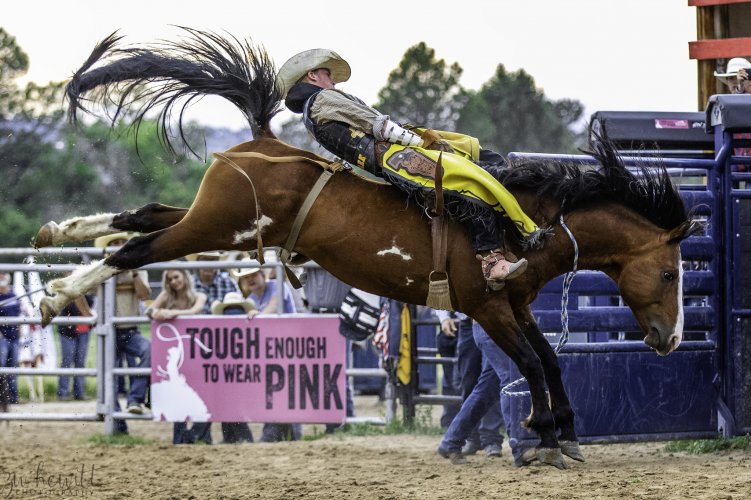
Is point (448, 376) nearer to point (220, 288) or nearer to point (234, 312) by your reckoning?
point (234, 312)

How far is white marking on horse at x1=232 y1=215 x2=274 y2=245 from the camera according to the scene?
19.5 feet

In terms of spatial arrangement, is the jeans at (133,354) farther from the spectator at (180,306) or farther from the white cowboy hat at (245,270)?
Result: the white cowboy hat at (245,270)

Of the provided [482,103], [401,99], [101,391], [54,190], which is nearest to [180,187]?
[54,190]

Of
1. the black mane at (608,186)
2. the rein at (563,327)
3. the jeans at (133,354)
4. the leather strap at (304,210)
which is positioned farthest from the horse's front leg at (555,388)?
the jeans at (133,354)

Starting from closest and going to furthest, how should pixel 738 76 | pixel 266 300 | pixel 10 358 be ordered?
pixel 738 76, pixel 266 300, pixel 10 358

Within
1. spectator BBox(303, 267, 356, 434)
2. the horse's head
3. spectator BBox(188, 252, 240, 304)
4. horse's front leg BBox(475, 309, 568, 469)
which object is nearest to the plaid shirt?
spectator BBox(188, 252, 240, 304)

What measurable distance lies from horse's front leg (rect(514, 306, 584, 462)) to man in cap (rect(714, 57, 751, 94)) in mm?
2731

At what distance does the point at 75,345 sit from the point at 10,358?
1.40 meters

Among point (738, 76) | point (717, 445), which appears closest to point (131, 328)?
point (717, 445)

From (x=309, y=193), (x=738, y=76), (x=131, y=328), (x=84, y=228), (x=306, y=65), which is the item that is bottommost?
(x=131, y=328)

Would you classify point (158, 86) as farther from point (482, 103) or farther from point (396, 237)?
point (482, 103)

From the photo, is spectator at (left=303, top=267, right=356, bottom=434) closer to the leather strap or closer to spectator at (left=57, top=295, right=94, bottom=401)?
spectator at (left=57, top=295, right=94, bottom=401)

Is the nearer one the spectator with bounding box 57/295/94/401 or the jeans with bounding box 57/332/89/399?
the spectator with bounding box 57/295/94/401

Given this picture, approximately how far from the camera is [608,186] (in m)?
6.24
